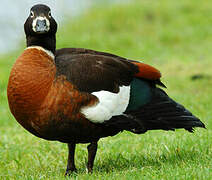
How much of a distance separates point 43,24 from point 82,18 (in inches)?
379

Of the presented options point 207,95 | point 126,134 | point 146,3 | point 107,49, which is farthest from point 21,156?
point 146,3

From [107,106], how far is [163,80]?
5482 mm

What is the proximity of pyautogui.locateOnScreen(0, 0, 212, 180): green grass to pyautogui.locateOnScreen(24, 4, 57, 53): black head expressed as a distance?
1.20 m

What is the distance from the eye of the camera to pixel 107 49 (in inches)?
462

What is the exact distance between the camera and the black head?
437 cm

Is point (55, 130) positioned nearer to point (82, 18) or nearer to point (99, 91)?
point (99, 91)

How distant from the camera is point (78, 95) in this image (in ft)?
13.6

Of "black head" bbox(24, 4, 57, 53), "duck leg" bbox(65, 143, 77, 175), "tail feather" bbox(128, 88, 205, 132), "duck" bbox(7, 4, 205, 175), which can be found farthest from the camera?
"duck leg" bbox(65, 143, 77, 175)

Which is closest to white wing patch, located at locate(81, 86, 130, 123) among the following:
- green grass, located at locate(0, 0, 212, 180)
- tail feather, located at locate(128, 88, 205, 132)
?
tail feather, located at locate(128, 88, 205, 132)

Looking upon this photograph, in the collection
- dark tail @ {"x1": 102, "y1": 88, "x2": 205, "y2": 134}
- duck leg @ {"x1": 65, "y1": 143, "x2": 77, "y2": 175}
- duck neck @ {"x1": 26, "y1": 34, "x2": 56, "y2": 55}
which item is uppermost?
duck neck @ {"x1": 26, "y1": 34, "x2": 56, "y2": 55}

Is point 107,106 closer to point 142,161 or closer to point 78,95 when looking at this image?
point 78,95

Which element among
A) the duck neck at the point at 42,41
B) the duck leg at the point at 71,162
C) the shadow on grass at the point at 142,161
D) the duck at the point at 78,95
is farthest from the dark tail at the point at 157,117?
the duck neck at the point at 42,41

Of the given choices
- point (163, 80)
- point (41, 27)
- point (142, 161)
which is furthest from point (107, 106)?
point (163, 80)

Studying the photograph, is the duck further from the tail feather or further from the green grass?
the green grass
